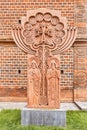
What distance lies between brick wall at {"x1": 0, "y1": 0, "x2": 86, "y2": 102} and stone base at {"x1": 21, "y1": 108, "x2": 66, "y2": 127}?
3.39 meters

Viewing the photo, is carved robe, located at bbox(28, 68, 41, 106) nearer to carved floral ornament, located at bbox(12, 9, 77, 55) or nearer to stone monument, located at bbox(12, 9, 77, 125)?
stone monument, located at bbox(12, 9, 77, 125)

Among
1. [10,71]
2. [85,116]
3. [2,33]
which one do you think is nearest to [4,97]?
[10,71]

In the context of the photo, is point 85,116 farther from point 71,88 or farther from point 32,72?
point 71,88

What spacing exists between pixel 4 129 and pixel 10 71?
3.96 meters

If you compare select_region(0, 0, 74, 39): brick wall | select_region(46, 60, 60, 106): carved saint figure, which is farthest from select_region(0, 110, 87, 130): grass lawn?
select_region(0, 0, 74, 39): brick wall

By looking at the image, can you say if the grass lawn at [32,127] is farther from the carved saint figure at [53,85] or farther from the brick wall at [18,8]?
the brick wall at [18,8]

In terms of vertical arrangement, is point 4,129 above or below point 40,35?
below

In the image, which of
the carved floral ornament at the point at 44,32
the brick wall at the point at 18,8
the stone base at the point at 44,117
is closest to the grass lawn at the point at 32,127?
the stone base at the point at 44,117

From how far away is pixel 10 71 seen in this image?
9.34 meters

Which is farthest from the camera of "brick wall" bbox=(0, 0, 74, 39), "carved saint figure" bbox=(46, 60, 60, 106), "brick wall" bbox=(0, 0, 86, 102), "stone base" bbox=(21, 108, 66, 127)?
"brick wall" bbox=(0, 0, 74, 39)

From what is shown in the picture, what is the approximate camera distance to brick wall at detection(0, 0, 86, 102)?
930 cm

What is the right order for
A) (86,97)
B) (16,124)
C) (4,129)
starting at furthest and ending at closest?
(86,97)
(16,124)
(4,129)

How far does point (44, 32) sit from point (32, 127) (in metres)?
1.94

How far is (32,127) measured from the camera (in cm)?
561
